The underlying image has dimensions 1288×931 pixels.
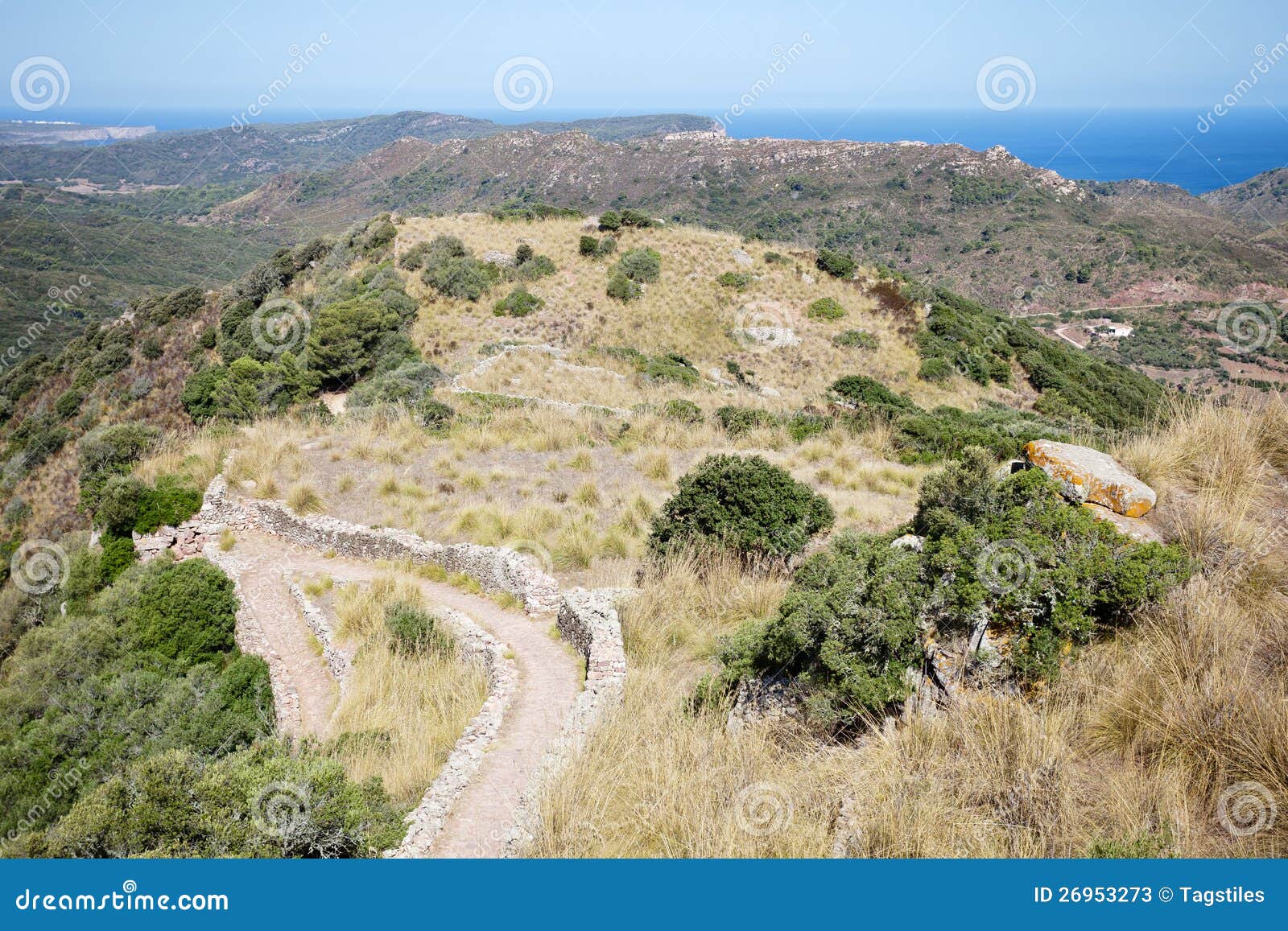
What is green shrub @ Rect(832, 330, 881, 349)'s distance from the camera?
25.4 meters

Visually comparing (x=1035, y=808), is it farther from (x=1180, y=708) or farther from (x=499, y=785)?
(x=499, y=785)

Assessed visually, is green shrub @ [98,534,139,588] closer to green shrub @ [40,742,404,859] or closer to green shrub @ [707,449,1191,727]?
green shrub @ [40,742,404,859]

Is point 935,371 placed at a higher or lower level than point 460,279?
lower

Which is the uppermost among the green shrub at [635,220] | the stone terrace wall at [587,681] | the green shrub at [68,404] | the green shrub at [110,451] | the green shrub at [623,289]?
the green shrub at [635,220]

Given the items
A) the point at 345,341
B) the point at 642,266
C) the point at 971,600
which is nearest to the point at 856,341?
the point at 642,266

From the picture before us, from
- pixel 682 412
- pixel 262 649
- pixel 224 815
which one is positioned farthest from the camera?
pixel 682 412

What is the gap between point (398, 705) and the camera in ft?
22.2

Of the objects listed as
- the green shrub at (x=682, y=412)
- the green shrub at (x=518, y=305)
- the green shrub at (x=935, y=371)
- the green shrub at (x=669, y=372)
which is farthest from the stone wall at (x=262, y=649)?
the green shrub at (x=935, y=371)

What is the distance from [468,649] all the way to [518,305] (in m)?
20.5

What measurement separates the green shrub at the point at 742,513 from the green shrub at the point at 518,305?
1880 cm

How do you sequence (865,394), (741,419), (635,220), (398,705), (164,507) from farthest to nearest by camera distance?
1. (635,220)
2. (865,394)
3. (741,419)
4. (164,507)
5. (398,705)

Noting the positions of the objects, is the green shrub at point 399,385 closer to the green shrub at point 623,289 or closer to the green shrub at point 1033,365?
the green shrub at point 623,289

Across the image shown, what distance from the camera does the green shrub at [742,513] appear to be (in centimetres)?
787

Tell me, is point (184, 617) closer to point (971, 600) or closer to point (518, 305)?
point (971, 600)
